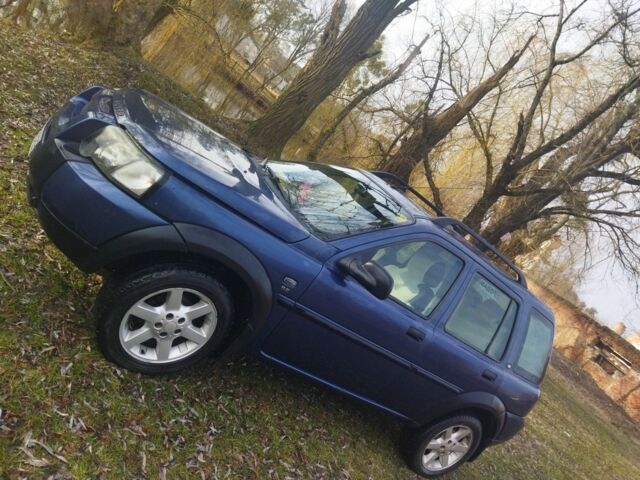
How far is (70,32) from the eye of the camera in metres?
8.09

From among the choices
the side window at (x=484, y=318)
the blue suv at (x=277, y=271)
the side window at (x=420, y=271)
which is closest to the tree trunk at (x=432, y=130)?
the blue suv at (x=277, y=271)

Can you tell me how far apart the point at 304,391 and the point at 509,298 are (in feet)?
6.53

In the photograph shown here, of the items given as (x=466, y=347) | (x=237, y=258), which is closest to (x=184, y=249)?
(x=237, y=258)

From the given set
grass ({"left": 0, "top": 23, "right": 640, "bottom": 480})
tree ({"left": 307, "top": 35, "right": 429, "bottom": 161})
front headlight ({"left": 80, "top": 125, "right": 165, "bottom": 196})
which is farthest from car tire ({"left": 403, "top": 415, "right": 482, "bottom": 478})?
tree ({"left": 307, "top": 35, "right": 429, "bottom": 161})

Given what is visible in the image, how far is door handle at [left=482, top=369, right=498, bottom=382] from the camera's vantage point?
3.96 m

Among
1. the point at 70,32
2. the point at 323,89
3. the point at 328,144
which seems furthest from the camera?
the point at 328,144

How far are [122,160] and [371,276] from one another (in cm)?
164

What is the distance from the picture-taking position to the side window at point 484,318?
384cm

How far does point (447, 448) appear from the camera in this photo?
436 cm

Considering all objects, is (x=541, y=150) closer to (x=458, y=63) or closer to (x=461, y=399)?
(x=458, y=63)

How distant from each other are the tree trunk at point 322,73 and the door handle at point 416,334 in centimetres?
638

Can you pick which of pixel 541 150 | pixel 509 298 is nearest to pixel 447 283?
pixel 509 298

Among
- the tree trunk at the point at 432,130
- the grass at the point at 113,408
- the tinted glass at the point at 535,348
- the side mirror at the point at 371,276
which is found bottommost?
the grass at the point at 113,408

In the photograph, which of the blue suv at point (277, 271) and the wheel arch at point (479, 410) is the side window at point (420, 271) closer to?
the blue suv at point (277, 271)
